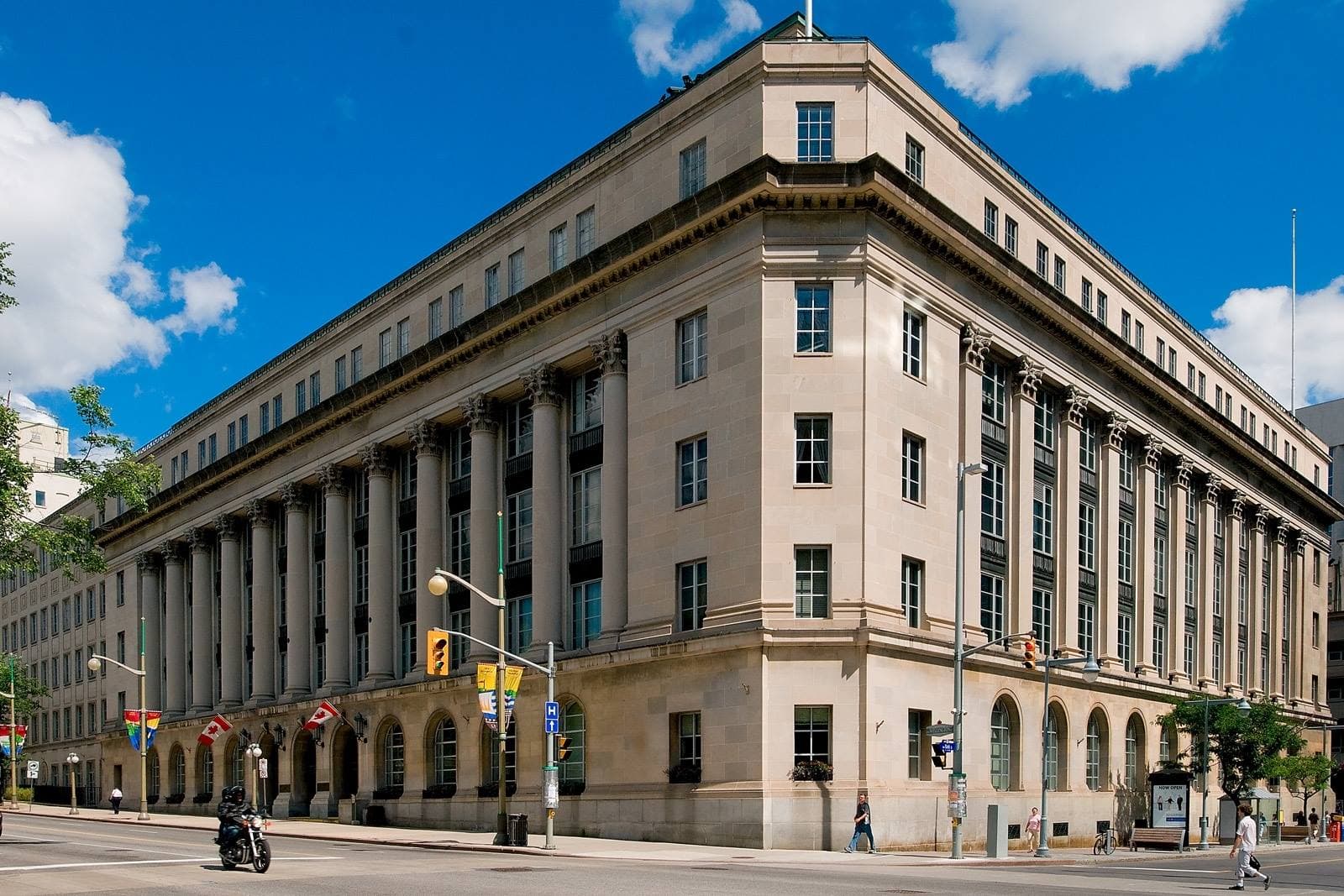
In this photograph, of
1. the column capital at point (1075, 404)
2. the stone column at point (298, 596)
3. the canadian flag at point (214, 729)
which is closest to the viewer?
the column capital at point (1075, 404)

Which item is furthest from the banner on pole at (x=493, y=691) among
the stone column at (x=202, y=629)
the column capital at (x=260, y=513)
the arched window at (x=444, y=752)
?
the stone column at (x=202, y=629)

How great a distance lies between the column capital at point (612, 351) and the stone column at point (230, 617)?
38.8 metres

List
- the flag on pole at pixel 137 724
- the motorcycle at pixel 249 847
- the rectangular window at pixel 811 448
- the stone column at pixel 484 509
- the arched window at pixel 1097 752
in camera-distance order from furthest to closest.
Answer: the flag on pole at pixel 137 724 < the stone column at pixel 484 509 < the arched window at pixel 1097 752 < the rectangular window at pixel 811 448 < the motorcycle at pixel 249 847

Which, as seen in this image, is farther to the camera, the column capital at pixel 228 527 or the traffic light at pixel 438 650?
the column capital at pixel 228 527

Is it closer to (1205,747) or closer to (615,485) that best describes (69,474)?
(615,485)

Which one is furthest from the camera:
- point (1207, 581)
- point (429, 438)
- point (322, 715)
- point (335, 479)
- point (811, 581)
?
point (1207, 581)

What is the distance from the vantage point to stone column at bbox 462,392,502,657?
55.9m

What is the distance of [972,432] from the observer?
4931 cm

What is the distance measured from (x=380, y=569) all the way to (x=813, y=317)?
29.0 metres

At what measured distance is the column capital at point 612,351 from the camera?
49.9m

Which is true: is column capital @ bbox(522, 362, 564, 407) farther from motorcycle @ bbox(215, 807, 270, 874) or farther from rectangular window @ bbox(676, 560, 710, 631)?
motorcycle @ bbox(215, 807, 270, 874)

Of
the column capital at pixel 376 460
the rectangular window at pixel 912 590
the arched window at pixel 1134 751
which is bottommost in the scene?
the arched window at pixel 1134 751

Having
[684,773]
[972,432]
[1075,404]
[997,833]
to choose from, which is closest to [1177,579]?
[1075,404]

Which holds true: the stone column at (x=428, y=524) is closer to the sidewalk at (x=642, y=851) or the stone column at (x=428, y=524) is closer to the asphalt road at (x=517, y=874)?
the sidewalk at (x=642, y=851)
